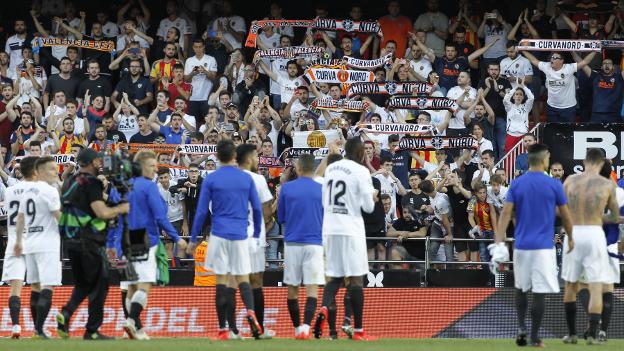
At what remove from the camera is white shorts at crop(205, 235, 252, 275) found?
1548cm

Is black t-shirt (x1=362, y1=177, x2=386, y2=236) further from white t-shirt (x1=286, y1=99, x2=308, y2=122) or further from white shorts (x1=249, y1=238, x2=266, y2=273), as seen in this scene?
white shorts (x1=249, y1=238, x2=266, y2=273)

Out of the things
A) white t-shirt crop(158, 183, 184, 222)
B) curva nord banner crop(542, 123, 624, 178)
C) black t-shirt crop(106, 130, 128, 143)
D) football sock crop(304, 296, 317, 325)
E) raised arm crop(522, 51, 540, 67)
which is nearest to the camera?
football sock crop(304, 296, 317, 325)

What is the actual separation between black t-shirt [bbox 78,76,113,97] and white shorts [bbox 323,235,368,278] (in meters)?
12.4

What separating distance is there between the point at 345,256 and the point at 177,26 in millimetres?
14459

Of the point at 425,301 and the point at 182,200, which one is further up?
the point at 182,200

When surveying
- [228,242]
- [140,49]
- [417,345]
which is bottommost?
[417,345]

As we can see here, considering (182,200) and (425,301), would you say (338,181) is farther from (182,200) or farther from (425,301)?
(182,200)

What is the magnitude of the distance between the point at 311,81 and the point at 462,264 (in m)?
4.85

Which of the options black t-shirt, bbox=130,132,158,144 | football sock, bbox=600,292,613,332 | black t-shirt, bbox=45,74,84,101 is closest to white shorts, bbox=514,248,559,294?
football sock, bbox=600,292,613,332

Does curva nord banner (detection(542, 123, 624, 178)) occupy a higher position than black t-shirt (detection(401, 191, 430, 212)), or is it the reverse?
curva nord banner (detection(542, 123, 624, 178))

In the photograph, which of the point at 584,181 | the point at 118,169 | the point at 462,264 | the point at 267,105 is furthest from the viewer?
the point at 267,105

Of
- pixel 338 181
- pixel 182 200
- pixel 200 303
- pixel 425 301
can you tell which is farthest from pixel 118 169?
pixel 182 200

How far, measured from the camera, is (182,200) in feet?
77.6

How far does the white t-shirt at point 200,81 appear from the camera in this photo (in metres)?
27.7
